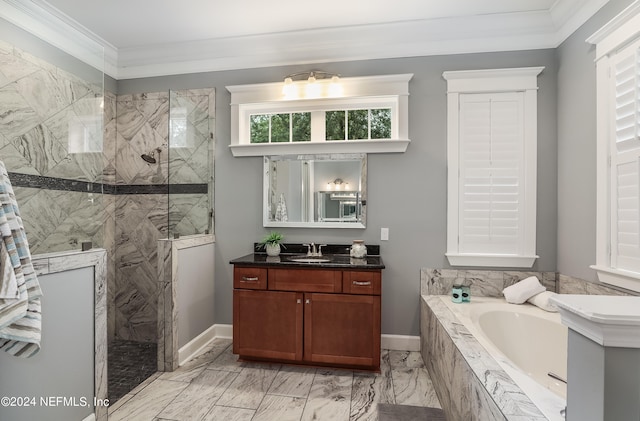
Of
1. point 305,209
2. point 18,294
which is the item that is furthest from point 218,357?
point 18,294

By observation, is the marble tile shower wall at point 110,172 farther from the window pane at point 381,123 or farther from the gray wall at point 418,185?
the window pane at point 381,123

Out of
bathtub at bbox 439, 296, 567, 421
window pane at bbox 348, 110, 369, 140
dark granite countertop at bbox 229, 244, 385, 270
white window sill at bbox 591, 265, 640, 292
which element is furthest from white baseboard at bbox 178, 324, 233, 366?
white window sill at bbox 591, 265, 640, 292

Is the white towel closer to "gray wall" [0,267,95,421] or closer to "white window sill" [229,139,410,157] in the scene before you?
"gray wall" [0,267,95,421]

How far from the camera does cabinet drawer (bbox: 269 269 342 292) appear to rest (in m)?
2.60

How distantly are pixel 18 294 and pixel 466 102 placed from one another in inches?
128

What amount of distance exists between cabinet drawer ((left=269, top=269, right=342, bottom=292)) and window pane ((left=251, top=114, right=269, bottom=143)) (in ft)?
4.42

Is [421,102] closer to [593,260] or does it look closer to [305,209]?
[305,209]

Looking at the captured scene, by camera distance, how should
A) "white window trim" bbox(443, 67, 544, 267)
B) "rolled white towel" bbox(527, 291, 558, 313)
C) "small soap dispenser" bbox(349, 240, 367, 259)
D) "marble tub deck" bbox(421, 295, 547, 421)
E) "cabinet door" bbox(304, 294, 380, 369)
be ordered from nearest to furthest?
"marble tub deck" bbox(421, 295, 547, 421) < "rolled white towel" bbox(527, 291, 558, 313) < "cabinet door" bbox(304, 294, 380, 369) < "white window trim" bbox(443, 67, 544, 267) < "small soap dispenser" bbox(349, 240, 367, 259)

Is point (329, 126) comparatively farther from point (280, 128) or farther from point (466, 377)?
point (466, 377)

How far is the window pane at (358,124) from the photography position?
121 inches

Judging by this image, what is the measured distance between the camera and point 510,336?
2.42 m

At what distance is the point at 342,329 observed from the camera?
257 centimetres

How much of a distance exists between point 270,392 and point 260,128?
7.64 feet

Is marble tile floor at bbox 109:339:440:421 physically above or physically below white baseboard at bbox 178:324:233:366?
below
